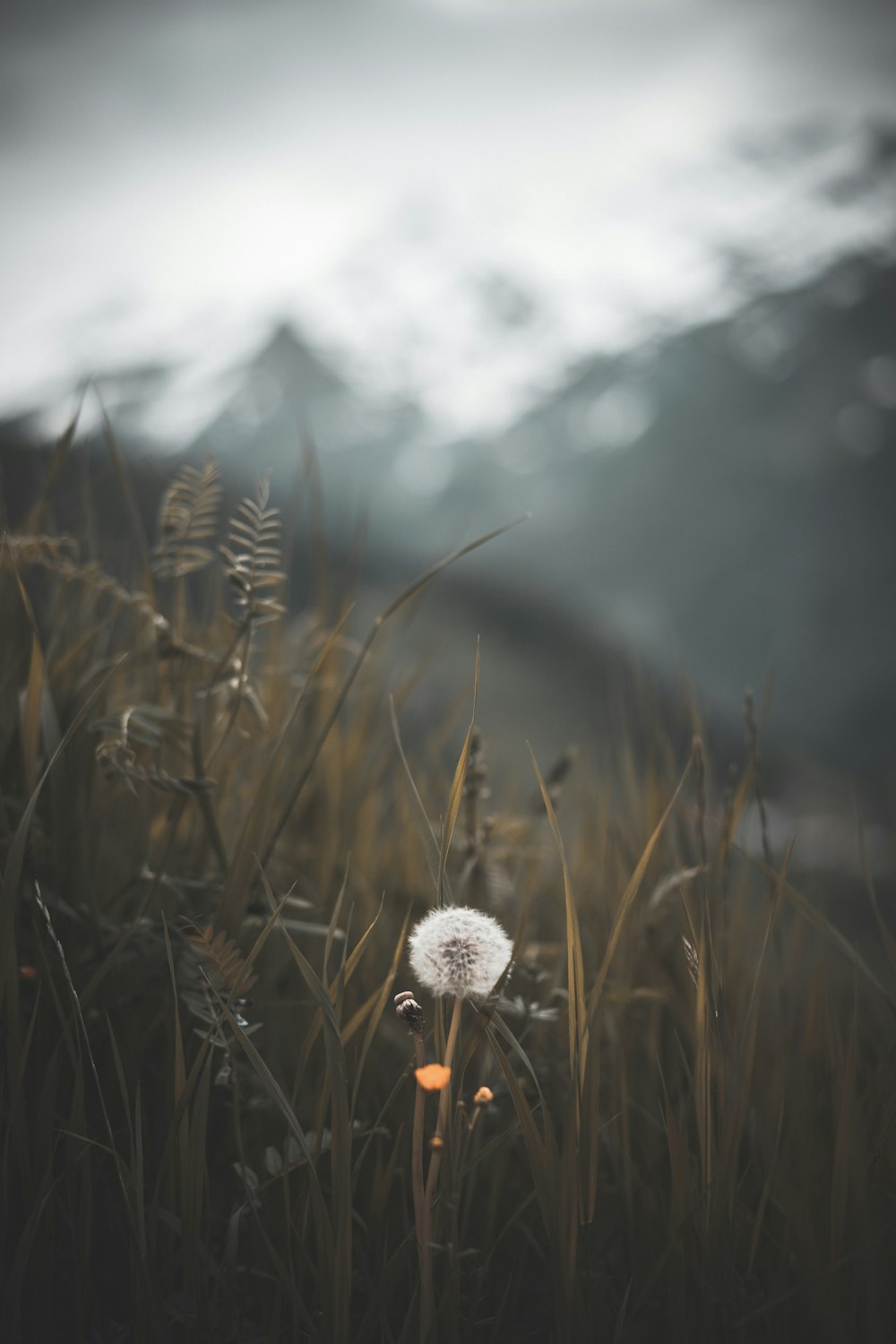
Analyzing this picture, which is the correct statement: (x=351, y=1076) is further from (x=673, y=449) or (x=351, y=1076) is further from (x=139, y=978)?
(x=673, y=449)

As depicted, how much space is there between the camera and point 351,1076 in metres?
0.88

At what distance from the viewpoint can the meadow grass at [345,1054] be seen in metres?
0.67

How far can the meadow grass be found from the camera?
2.19 feet

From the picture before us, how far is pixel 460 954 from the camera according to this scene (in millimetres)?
660

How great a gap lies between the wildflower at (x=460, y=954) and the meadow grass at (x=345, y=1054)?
32 mm

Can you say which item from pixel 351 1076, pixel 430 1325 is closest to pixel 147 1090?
pixel 351 1076

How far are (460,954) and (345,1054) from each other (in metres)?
0.21

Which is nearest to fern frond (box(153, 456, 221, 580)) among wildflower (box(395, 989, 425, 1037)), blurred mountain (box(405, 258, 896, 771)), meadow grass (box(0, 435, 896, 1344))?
meadow grass (box(0, 435, 896, 1344))

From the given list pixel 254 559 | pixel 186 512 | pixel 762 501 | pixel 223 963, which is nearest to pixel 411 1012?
pixel 223 963

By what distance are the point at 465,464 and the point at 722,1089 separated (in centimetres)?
6004

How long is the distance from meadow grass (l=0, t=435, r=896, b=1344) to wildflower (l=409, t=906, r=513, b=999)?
32 mm

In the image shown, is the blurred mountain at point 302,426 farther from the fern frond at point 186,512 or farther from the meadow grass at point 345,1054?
the meadow grass at point 345,1054

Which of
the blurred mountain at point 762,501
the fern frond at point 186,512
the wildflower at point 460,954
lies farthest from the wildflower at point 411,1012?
the blurred mountain at point 762,501

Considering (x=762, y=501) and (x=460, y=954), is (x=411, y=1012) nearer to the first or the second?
(x=460, y=954)
